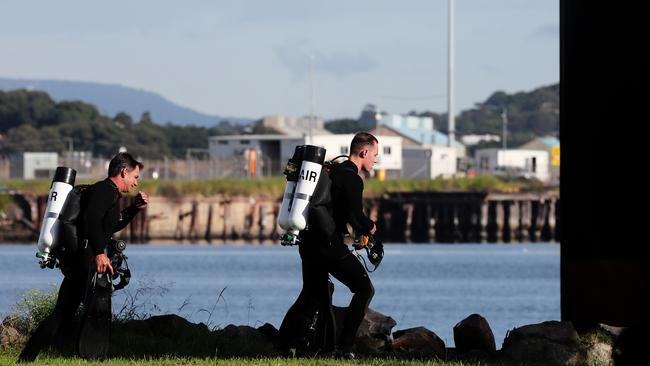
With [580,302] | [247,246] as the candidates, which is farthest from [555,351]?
[247,246]

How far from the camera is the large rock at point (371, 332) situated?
14391mm

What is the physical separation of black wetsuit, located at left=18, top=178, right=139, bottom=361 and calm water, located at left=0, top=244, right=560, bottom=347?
9.58 ft

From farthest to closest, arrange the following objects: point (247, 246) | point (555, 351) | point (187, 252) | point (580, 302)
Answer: point (247, 246) → point (187, 252) → point (580, 302) → point (555, 351)

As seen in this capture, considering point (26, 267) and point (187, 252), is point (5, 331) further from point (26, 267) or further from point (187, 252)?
point (187, 252)

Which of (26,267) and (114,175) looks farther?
(26,267)

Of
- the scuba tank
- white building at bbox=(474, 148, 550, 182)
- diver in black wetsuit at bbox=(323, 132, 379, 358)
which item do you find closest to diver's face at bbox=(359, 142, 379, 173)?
diver in black wetsuit at bbox=(323, 132, 379, 358)

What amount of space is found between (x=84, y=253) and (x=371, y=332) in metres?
3.09

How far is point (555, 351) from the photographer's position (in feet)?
45.8

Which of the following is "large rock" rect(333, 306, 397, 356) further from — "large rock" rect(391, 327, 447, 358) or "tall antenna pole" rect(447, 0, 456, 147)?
"tall antenna pole" rect(447, 0, 456, 147)

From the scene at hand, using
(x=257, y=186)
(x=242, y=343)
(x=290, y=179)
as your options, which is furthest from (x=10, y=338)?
(x=257, y=186)

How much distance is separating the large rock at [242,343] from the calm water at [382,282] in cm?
143

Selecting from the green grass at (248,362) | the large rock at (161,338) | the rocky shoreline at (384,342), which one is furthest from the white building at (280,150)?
the green grass at (248,362)

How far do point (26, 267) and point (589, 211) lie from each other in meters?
46.4

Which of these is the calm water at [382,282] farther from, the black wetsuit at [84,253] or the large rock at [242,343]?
the black wetsuit at [84,253]
